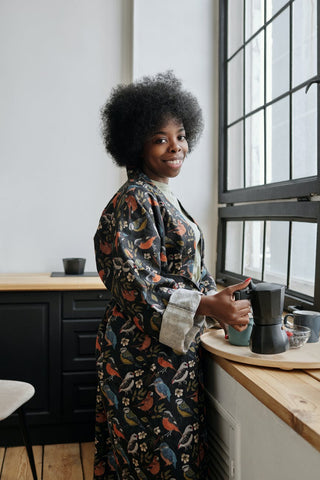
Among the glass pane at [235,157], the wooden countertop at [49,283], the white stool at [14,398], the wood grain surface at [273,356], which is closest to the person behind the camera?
the wood grain surface at [273,356]

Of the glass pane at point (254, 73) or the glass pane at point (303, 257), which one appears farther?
the glass pane at point (254, 73)

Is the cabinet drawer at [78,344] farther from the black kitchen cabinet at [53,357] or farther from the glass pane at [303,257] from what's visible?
the glass pane at [303,257]

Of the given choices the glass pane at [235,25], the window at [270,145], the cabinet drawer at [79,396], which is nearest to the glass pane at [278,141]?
the window at [270,145]

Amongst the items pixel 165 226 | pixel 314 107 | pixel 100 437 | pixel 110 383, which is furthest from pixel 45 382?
pixel 314 107

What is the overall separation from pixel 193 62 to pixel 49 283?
65.2 inches

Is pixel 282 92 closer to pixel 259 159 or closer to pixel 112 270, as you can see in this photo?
pixel 259 159

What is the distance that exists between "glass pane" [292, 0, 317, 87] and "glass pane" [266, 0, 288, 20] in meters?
0.16

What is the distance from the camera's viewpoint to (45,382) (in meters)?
2.66

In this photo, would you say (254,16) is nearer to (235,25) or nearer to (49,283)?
(235,25)

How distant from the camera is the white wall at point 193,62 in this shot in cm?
312

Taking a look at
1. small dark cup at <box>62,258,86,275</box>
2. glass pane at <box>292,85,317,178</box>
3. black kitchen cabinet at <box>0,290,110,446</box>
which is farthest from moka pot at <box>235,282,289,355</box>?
small dark cup at <box>62,258,86,275</box>

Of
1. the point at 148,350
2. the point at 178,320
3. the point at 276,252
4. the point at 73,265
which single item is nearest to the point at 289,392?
the point at 178,320

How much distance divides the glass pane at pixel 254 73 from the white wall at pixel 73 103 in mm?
344

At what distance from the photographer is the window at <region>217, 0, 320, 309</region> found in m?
2.19
